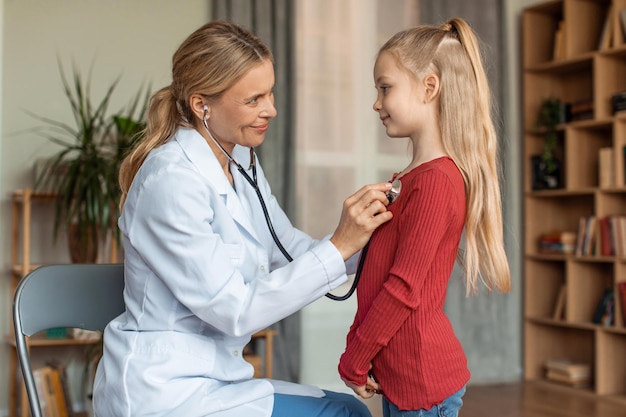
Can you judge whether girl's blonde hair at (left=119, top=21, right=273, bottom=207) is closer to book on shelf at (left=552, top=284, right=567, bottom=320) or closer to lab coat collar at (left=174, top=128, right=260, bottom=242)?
A: lab coat collar at (left=174, top=128, right=260, bottom=242)

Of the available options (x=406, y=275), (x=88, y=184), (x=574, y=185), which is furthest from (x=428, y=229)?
(x=574, y=185)

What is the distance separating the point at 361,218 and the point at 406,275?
0.42 ft

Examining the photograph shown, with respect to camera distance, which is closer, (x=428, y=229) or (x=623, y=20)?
(x=428, y=229)

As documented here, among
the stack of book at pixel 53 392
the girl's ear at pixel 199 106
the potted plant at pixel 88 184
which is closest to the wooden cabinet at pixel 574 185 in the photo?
the potted plant at pixel 88 184

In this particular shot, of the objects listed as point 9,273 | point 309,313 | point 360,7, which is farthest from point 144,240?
point 360,7

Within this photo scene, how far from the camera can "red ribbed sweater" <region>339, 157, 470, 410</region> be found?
1.29 m

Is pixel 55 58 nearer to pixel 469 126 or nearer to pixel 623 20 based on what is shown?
pixel 469 126

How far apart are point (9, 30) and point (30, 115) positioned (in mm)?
409

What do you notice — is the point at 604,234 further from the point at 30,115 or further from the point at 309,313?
the point at 30,115

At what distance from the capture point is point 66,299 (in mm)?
1496

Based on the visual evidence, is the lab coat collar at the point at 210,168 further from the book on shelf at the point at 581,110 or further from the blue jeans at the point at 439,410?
the book on shelf at the point at 581,110

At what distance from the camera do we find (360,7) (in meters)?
4.29

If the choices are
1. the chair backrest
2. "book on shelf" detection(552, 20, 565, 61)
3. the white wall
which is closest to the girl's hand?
the chair backrest

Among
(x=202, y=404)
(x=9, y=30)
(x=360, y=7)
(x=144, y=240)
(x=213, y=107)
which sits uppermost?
(x=360, y=7)
